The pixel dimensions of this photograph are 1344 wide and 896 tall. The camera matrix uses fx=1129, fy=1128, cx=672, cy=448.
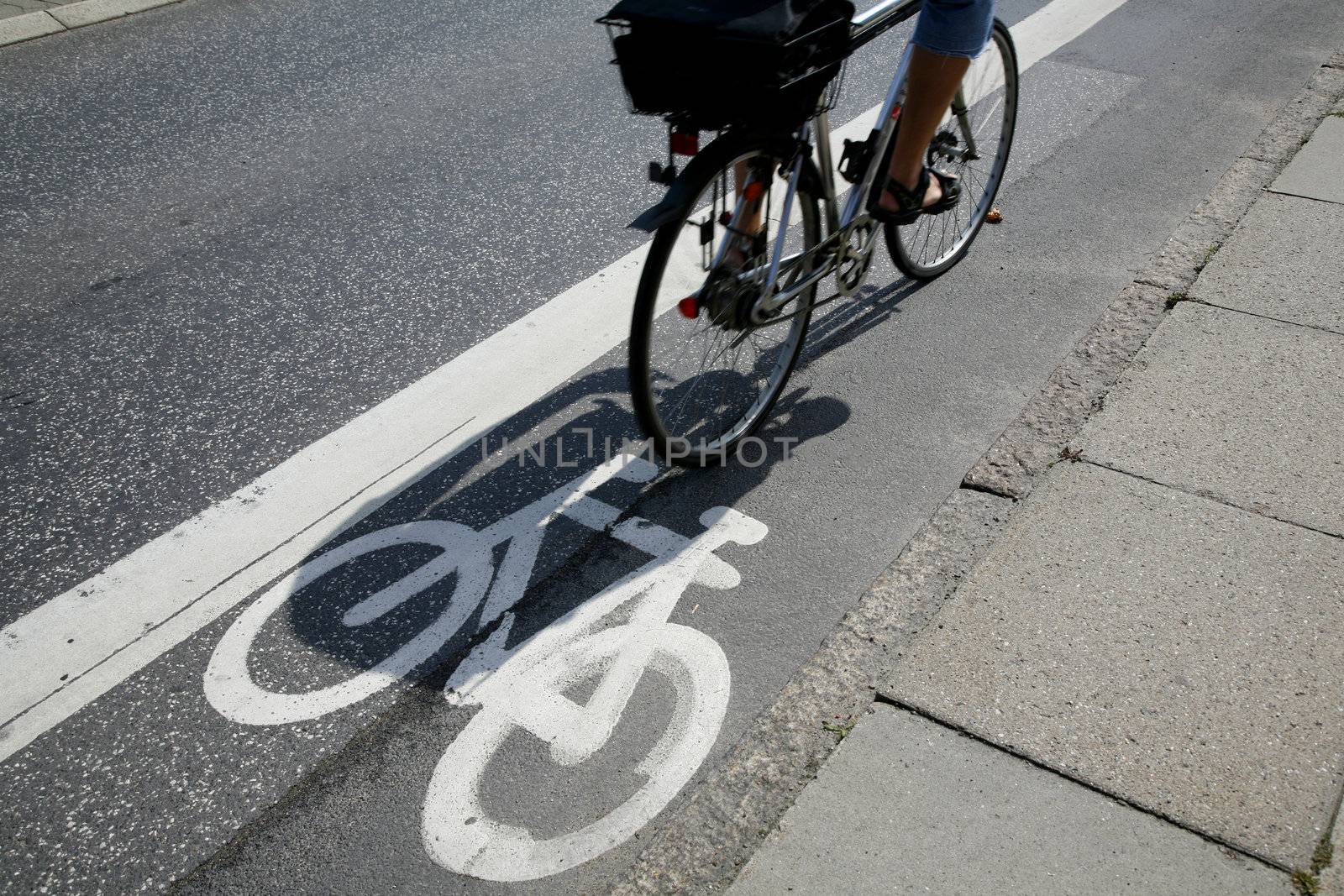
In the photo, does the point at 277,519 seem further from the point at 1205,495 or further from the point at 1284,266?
the point at 1284,266

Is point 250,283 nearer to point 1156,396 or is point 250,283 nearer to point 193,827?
point 193,827

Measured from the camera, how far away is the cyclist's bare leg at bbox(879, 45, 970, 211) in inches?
140

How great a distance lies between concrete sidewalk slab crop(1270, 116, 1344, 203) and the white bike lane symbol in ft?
12.0

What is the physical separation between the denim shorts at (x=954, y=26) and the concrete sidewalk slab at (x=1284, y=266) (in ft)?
5.22

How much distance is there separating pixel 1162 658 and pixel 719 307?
4.98 feet

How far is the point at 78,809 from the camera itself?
250cm

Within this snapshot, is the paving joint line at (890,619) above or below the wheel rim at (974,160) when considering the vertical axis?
below

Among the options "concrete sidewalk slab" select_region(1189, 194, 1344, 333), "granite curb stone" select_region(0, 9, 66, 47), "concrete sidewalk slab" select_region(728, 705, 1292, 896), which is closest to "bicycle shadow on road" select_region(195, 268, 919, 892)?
"concrete sidewalk slab" select_region(728, 705, 1292, 896)

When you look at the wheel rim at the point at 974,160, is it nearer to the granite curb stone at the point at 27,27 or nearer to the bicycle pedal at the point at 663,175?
the bicycle pedal at the point at 663,175

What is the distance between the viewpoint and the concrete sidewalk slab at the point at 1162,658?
2.50m

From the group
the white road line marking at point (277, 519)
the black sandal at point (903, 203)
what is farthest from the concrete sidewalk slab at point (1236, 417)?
the white road line marking at point (277, 519)

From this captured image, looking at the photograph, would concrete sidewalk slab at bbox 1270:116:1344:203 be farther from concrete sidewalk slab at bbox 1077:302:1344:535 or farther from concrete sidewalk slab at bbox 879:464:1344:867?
concrete sidewalk slab at bbox 879:464:1344:867

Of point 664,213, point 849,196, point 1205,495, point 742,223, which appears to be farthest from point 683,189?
point 1205,495

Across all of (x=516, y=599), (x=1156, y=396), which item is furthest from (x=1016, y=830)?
(x=1156, y=396)
